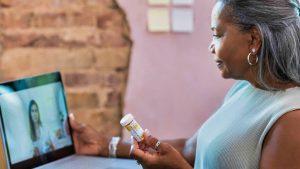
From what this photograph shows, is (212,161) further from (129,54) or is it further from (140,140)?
(129,54)

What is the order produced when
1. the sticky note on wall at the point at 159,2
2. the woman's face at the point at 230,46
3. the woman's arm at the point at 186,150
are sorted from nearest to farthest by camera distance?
the woman's face at the point at 230,46 → the woman's arm at the point at 186,150 → the sticky note on wall at the point at 159,2

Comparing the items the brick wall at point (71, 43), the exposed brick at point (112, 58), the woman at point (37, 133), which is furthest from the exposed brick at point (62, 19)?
the woman at point (37, 133)

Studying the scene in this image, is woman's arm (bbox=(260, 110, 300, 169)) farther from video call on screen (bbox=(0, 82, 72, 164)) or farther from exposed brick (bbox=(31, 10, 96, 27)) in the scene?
exposed brick (bbox=(31, 10, 96, 27))

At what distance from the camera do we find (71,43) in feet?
6.84

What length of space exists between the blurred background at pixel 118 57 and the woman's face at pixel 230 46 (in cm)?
70

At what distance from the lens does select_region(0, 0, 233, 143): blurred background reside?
6.77 ft

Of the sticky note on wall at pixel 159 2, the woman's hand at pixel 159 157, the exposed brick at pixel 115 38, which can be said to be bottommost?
the woman's hand at pixel 159 157

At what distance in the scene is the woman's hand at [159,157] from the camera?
4.43 ft

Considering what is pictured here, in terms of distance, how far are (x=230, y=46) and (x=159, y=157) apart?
0.32m

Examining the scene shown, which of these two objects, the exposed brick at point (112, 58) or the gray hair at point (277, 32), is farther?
the exposed brick at point (112, 58)

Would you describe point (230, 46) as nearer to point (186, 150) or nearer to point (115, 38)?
point (186, 150)

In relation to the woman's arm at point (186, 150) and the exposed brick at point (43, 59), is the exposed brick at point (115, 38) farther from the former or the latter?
the woman's arm at point (186, 150)

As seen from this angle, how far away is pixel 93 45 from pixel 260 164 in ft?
3.27

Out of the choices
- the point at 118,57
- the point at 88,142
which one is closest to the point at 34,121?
the point at 88,142
